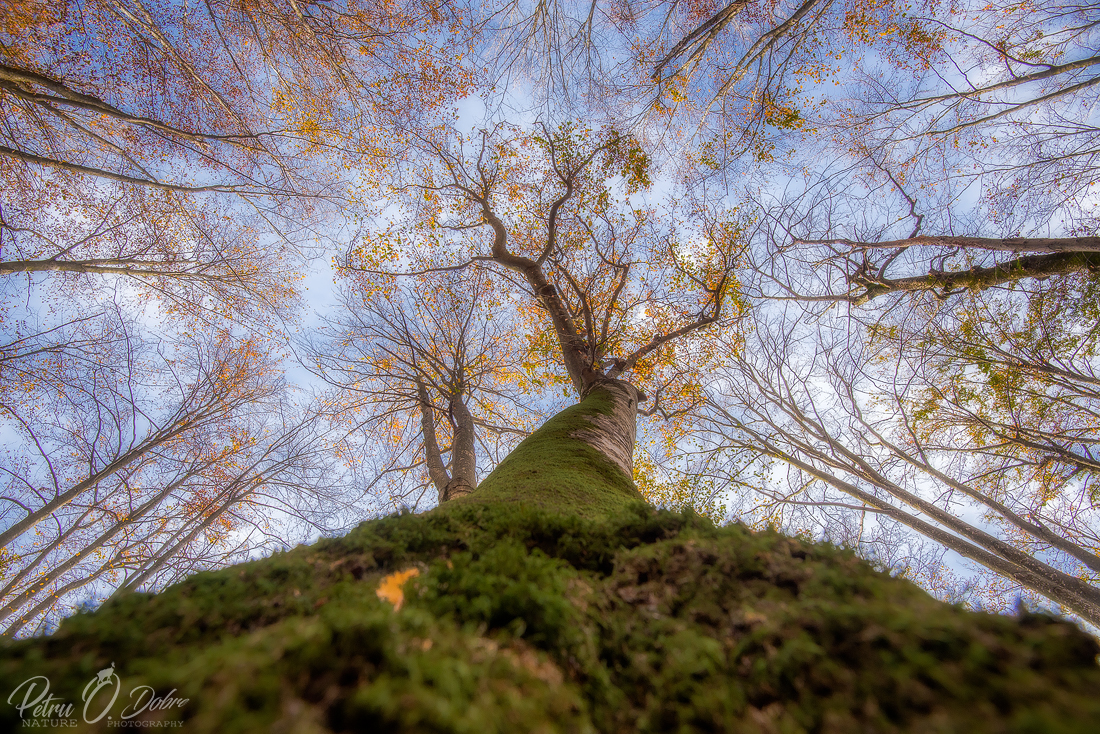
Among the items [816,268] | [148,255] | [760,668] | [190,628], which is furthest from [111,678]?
[816,268]

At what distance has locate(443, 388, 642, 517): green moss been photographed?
7.91 feet

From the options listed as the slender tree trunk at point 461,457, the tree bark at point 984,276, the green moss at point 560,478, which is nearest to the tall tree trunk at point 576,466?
the green moss at point 560,478

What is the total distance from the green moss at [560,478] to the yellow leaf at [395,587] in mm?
782

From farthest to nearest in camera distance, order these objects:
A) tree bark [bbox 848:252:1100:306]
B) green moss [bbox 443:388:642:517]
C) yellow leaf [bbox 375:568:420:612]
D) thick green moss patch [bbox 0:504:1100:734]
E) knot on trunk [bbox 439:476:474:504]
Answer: tree bark [bbox 848:252:1100:306], knot on trunk [bbox 439:476:474:504], green moss [bbox 443:388:642:517], yellow leaf [bbox 375:568:420:612], thick green moss patch [bbox 0:504:1100:734]

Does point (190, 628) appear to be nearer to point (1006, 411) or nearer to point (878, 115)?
point (1006, 411)

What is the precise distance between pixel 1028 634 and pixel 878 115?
9.42 meters

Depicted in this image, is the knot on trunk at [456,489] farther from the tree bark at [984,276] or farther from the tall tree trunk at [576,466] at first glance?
the tree bark at [984,276]

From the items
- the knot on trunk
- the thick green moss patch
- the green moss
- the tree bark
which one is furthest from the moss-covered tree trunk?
the tree bark

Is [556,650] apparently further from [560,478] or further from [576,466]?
[576,466]

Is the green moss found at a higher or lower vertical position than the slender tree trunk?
lower

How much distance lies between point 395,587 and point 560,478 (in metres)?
1.63

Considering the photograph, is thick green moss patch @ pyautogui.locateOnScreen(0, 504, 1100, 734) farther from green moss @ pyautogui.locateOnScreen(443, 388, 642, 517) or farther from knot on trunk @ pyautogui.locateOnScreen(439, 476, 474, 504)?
knot on trunk @ pyautogui.locateOnScreen(439, 476, 474, 504)

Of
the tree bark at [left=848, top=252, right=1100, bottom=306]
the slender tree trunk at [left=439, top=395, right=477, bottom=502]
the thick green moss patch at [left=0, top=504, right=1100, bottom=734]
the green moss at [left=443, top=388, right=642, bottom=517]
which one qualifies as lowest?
the thick green moss patch at [left=0, top=504, right=1100, bottom=734]

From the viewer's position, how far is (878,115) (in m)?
6.97
